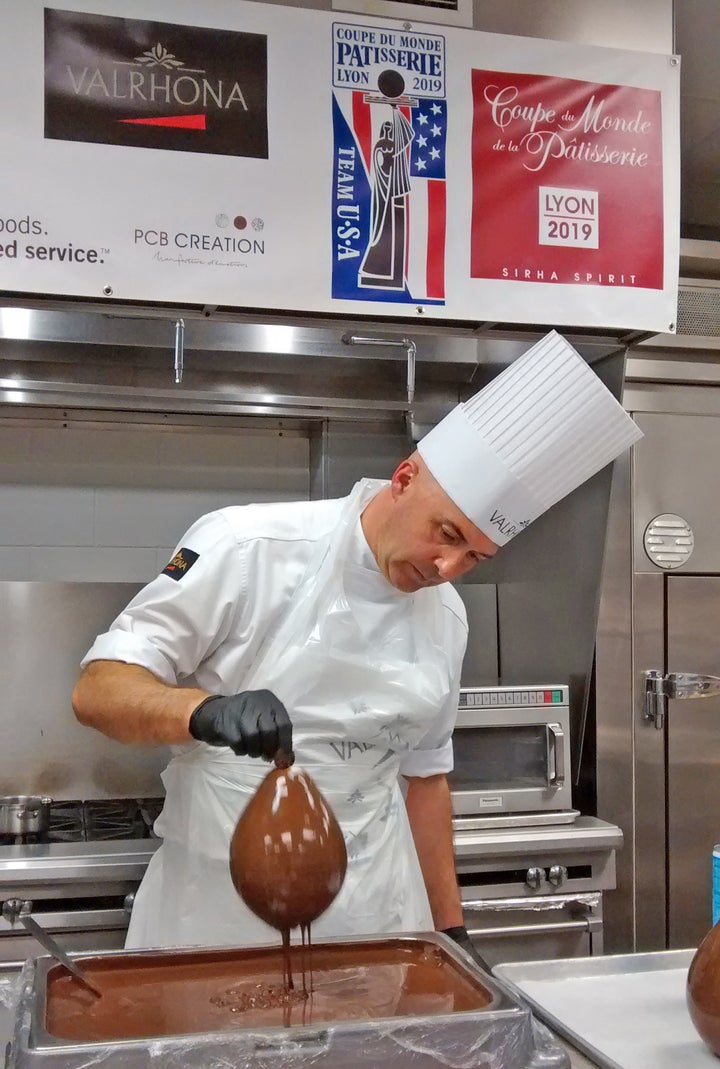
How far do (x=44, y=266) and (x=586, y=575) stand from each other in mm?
1594

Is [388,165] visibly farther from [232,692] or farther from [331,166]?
[232,692]

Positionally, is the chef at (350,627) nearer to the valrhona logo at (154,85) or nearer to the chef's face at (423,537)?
the chef's face at (423,537)

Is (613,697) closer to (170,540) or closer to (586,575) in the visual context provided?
(586,575)

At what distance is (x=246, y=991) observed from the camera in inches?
41.6

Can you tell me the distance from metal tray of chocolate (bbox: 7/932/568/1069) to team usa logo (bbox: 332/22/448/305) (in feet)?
5.12

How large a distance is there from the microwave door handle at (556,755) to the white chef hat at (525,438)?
3.35 ft

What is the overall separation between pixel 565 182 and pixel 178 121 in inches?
36.0

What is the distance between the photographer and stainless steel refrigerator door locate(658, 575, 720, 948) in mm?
2684

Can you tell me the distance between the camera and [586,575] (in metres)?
2.78

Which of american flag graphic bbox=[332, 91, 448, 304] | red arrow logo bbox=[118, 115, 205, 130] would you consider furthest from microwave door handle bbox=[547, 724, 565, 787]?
red arrow logo bbox=[118, 115, 205, 130]

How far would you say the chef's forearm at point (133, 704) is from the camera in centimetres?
142

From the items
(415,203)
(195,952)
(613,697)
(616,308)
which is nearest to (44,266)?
(415,203)

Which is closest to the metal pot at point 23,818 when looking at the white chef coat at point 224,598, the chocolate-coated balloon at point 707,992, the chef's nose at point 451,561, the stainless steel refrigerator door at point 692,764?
the white chef coat at point 224,598

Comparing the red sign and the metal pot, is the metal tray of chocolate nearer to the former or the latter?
the metal pot
